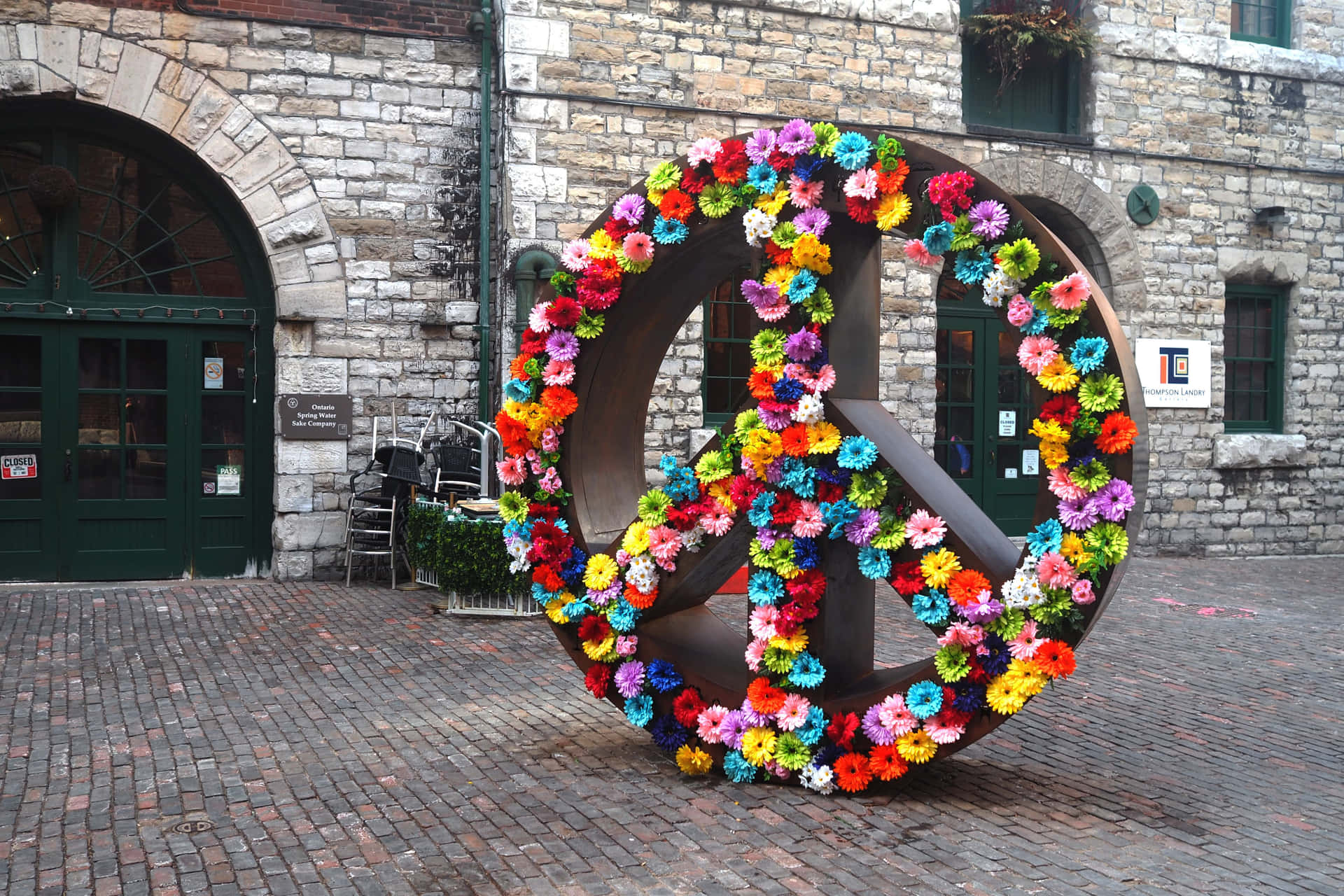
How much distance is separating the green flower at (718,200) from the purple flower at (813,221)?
32 cm

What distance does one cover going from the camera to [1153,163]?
12062 millimetres

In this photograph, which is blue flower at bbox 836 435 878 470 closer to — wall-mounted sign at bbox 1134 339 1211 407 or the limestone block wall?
the limestone block wall

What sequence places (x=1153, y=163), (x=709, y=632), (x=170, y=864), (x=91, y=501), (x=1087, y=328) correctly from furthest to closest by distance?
1. (x=1153, y=163)
2. (x=91, y=501)
3. (x=709, y=632)
4. (x=1087, y=328)
5. (x=170, y=864)

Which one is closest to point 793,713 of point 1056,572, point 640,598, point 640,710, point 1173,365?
point 640,710

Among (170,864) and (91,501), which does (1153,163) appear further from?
(170,864)

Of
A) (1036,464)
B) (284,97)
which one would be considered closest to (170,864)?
(284,97)

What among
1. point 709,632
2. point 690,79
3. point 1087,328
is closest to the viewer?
point 1087,328

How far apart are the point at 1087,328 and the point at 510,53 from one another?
23.1ft

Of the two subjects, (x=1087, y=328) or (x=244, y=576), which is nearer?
(x=1087, y=328)

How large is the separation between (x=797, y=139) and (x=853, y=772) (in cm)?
244

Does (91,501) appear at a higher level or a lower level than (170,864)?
higher

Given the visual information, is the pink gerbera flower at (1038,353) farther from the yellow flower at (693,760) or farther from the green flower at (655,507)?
the yellow flower at (693,760)

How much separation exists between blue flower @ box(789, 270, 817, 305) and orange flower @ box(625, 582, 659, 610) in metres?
1.35

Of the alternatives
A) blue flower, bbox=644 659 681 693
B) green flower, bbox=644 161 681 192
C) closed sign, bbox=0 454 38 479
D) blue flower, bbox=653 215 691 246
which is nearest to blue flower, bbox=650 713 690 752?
blue flower, bbox=644 659 681 693
